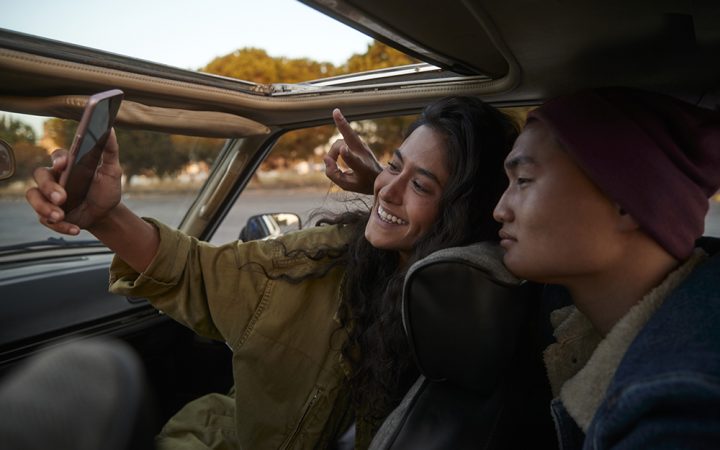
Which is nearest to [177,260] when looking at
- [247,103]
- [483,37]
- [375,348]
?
[375,348]

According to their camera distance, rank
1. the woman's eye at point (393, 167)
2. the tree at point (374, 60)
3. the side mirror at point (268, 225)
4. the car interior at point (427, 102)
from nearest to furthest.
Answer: the car interior at point (427, 102)
the woman's eye at point (393, 167)
the tree at point (374, 60)
the side mirror at point (268, 225)

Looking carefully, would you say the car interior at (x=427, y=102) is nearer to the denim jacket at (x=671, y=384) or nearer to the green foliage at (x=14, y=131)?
the green foliage at (x=14, y=131)

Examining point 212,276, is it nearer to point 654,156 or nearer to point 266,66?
point 654,156

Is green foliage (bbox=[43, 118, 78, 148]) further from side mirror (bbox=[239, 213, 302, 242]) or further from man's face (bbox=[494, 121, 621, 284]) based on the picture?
man's face (bbox=[494, 121, 621, 284])

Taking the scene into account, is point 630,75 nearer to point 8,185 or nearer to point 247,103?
point 247,103

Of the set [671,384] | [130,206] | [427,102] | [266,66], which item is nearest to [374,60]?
[427,102]

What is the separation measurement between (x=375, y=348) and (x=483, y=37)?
3.43 ft

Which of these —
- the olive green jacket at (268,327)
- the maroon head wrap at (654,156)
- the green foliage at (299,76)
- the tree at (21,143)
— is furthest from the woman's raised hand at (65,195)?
the green foliage at (299,76)

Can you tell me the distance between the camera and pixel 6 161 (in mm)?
1728

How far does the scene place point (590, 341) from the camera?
1392 millimetres

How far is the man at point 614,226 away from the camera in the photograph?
105cm

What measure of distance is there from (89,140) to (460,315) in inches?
38.3

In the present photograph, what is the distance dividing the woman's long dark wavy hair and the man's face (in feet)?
1.67

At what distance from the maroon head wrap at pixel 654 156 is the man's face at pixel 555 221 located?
0.15ft
